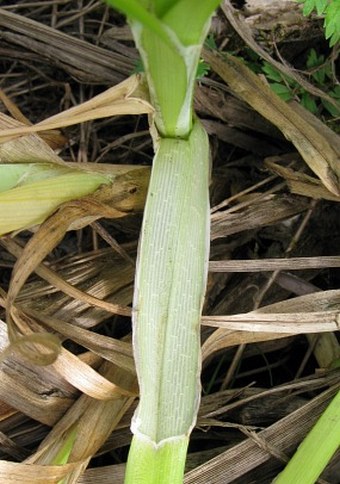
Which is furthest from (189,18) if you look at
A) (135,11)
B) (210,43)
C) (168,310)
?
(210,43)

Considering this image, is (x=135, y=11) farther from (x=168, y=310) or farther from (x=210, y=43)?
(x=210, y=43)

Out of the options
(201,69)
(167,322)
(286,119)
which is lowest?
(167,322)

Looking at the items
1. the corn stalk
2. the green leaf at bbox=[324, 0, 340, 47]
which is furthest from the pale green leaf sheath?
the green leaf at bbox=[324, 0, 340, 47]

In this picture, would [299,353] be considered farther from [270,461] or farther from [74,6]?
[74,6]

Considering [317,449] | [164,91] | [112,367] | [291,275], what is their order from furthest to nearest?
[291,275], [112,367], [317,449], [164,91]

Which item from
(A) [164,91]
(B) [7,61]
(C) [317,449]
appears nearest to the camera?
(A) [164,91]

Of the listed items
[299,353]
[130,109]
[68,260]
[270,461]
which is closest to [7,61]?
[68,260]

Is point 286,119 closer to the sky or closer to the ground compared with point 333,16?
closer to the ground

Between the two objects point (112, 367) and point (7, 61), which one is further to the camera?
point (7, 61)
